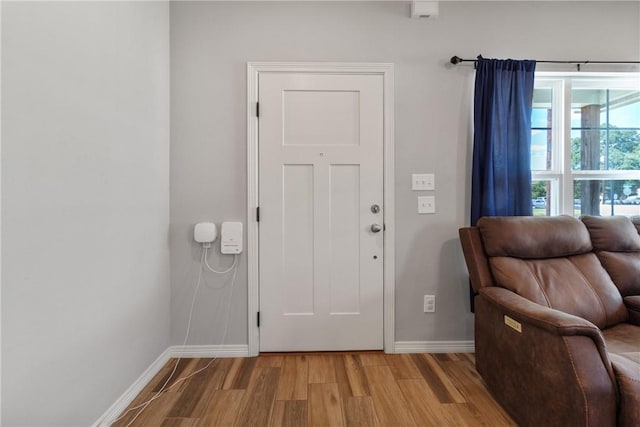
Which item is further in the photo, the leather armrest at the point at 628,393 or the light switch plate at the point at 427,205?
the light switch plate at the point at 427,205

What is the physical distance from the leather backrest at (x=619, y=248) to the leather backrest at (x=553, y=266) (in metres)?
0.06

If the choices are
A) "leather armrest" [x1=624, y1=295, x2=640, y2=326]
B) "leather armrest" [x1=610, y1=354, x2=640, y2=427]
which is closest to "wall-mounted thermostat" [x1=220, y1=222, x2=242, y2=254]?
"leather armrest" [x1=610, y1=354, x2=640, y2=427]

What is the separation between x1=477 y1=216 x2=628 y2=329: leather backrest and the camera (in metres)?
1.67

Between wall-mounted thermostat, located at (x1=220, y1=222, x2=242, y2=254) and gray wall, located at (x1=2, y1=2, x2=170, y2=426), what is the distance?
0.42 metres

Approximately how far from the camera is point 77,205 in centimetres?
128

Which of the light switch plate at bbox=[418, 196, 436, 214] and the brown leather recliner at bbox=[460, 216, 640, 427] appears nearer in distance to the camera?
the brown leather recliner at bbox=[460, 216, 640, 427]

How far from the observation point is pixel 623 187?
236 centimetres

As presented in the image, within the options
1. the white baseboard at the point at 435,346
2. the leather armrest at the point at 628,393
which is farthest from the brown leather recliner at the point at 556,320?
the white baseboard at the point at 435,346

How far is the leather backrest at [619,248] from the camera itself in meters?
1.77

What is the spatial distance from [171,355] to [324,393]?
119 centimetres

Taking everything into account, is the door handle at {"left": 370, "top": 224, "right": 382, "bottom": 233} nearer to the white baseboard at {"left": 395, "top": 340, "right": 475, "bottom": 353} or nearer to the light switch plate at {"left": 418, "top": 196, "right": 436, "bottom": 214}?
the light switch plate at {"left": 418, "top": 196, "right": 436, "bottom": 214}

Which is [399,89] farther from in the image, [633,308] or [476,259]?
[633,308]

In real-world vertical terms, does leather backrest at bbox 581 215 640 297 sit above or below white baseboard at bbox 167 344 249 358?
above

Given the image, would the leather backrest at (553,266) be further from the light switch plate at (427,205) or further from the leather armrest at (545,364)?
the light switch plate at (427,205)
